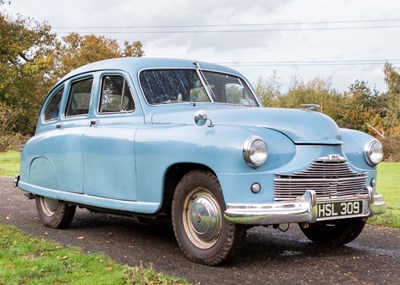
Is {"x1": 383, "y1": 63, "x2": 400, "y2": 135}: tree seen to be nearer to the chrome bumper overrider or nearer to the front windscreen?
the front windscreen

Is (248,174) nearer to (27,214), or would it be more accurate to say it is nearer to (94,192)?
(94,192)

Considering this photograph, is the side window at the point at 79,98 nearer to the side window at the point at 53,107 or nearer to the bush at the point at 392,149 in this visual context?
the side window at the point at 53,107

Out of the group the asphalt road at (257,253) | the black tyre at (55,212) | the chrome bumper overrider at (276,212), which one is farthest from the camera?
the black tyre at (55,212)

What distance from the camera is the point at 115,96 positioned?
6230 millimetres

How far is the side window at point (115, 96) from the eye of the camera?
19.8 feet

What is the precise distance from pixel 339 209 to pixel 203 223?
1208mm

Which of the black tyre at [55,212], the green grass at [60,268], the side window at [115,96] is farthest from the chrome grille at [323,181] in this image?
the black tyre at [55,212]

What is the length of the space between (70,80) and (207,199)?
3080mm

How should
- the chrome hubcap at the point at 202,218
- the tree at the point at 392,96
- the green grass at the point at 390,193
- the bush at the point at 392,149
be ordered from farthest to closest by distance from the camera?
the tree at the point at 392,96
the bush at the point at 392,149
the green grass at the point at 390,193
the chrome hubcap at the point at 202,218

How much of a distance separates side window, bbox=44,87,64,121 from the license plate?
394 centimetres

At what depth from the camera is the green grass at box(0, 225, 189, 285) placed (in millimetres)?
4242

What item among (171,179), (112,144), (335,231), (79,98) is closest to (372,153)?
(335,231)

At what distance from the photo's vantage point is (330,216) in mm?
4789

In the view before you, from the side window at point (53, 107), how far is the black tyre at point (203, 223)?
2884 mm
